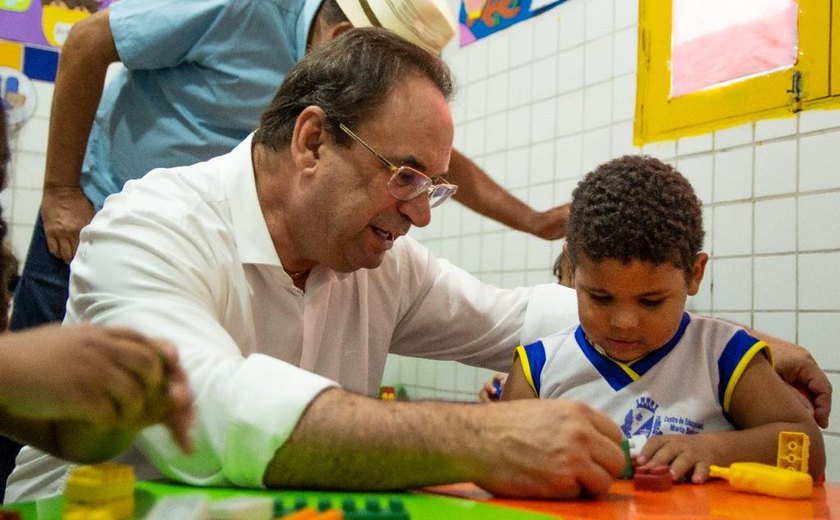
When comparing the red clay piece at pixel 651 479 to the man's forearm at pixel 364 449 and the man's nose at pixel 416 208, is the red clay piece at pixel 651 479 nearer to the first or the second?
the man's forearm at pixel 364 449

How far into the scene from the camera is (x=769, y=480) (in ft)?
3.01

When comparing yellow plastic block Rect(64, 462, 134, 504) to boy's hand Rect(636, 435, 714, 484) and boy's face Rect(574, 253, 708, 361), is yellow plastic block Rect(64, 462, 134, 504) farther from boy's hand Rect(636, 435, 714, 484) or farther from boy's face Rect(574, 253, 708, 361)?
boy's face Rect(574, 253, 708, 361)

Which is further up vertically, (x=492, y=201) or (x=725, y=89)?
(x=725, y=89)

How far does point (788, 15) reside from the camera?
2.07 metres

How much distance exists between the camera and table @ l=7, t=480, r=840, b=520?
71cm

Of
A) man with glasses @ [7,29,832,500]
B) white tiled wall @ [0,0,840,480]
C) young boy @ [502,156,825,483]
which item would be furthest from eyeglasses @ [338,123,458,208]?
white tiled wall @ [0,0,840,480]

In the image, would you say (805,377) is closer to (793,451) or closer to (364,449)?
(793,451)

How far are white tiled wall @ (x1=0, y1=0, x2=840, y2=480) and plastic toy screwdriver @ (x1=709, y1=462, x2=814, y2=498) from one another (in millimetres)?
1144

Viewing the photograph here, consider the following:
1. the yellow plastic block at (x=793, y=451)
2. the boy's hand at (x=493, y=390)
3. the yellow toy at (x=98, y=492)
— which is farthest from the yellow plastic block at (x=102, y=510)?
the boy's hand at (x=493, y=390)

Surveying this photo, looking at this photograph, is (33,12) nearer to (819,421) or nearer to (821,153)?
(821,153)

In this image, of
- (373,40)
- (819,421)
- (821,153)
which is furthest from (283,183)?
(821,153)

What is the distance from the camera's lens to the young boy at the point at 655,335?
48.1 inches

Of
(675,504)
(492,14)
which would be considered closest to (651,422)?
(675,504)

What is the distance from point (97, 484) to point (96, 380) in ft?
0.48
